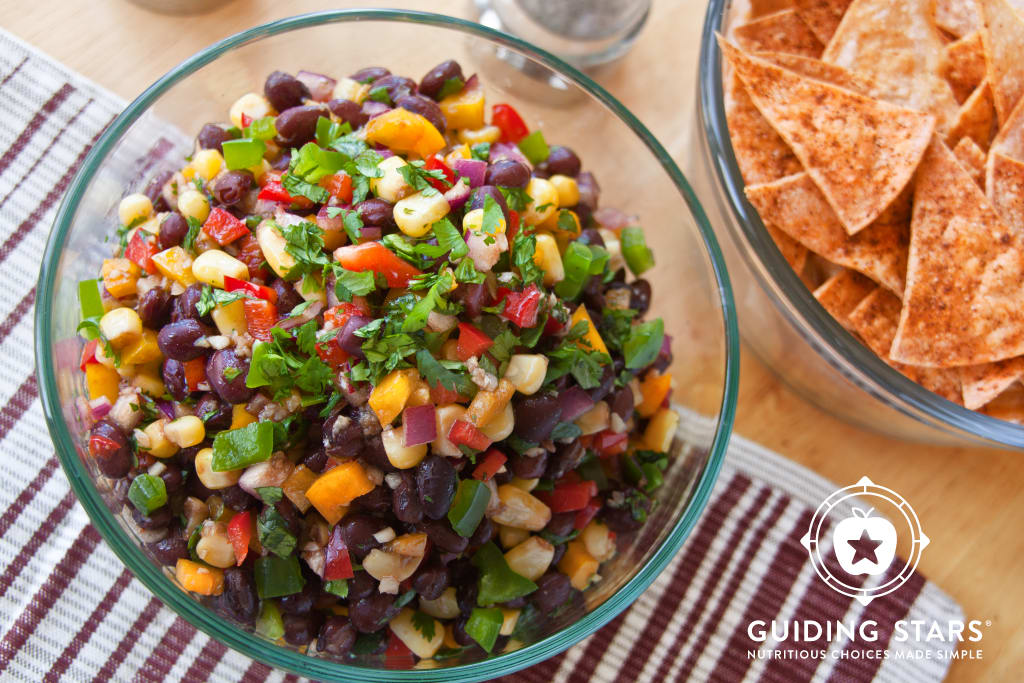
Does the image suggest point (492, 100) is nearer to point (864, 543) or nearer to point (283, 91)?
point (283, 91)

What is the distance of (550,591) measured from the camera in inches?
67.0

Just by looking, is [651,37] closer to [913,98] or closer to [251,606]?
[913,98]

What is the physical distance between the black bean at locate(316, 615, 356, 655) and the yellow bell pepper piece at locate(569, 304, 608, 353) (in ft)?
2.48

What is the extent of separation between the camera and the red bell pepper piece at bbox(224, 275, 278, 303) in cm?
153

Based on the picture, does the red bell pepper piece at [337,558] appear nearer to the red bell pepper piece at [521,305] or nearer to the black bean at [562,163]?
the red bell pepper piece at [521,305]

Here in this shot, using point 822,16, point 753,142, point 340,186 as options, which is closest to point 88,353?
point 340,186

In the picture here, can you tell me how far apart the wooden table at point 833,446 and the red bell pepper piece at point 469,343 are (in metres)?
1.12

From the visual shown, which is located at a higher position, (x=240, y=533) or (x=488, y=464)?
(x=488, y=464)

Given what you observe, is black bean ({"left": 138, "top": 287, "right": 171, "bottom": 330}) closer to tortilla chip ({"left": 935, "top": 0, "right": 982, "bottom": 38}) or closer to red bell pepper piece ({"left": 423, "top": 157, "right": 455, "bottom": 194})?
red bell pepper piece ({"left": 423, "top": 157, "right": 455, "bottom": 194})

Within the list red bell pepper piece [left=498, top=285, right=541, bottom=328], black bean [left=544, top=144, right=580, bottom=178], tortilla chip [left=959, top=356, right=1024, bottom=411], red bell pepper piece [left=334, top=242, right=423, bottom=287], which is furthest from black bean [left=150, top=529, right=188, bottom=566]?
tortilla chip [left=959, top=356, right=1024, bottom=411]

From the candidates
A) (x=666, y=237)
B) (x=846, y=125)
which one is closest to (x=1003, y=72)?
(x=846, y=125)

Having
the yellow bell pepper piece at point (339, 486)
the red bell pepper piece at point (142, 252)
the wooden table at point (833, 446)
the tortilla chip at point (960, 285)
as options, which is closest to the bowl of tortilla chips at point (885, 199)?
the tortilla chip at point (960, 285)

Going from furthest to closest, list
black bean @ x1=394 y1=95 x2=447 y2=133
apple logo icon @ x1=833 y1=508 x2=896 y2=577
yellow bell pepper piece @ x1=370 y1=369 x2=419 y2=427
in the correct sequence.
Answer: apple logo icon @ x1=833 y1=508 x2=896 y2=577
black bean @ x1=394 y1=95 x2=447 y2=133
yellow bell pepper piece @ x1=370 y1=369 x2=419 y2=427

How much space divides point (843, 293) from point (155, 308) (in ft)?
5.49
